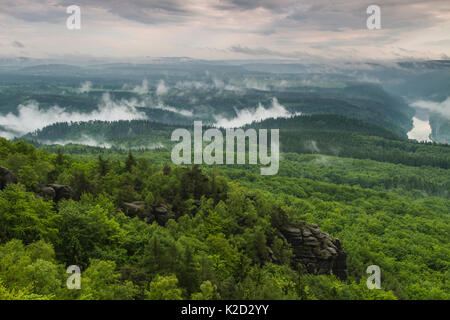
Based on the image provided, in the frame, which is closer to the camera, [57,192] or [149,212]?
[57,192]

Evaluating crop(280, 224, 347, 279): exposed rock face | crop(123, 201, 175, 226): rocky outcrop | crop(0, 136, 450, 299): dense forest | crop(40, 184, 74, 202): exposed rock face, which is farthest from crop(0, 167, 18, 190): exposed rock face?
crop(280, 224, 347, 279): exposed rock face

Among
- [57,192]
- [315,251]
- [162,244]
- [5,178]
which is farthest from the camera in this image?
[315,251]

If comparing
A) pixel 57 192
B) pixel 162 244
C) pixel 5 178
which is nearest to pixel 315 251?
pixel 162 244

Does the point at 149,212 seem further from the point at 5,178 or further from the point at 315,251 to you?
the point at 315,251

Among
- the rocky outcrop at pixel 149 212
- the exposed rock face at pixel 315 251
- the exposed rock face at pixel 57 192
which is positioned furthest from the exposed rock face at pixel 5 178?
the exposed rock face at pixel 315 251

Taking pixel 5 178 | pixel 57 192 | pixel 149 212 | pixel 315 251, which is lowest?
pixel 315 251
